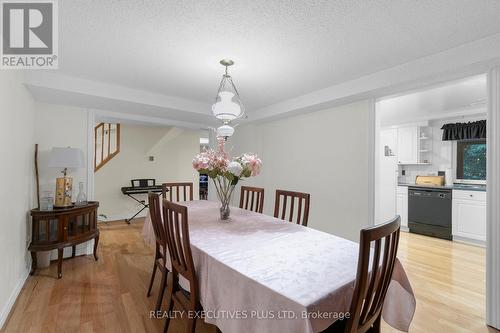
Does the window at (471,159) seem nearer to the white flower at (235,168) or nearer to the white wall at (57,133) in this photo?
the white flower at (235,168)

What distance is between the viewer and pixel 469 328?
1818 millimetres

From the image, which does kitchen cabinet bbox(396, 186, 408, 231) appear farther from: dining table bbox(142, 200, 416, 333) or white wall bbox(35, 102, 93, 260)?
white wall bbox(35, 102, 93, 260)

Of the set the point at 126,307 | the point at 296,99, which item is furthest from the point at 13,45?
the point at 296,99

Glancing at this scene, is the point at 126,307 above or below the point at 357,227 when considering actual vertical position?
below

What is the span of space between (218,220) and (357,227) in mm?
1844

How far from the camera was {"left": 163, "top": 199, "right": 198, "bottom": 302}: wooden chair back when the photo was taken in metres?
1.32

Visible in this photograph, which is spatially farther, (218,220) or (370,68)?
(370,68)

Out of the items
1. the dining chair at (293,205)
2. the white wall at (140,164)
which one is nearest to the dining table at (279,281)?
the dining chair at (293,205)

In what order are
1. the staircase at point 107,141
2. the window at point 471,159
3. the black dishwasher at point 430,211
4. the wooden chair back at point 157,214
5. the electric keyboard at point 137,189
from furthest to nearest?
the staircase at point 107,141
the electric keyboard at point 137,189
the window at point 471,159
the black dishwasher at point 430,211
the wooden chair back at point 157,214

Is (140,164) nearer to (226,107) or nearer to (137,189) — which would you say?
(137,189)

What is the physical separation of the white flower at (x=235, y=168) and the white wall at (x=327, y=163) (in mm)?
1723

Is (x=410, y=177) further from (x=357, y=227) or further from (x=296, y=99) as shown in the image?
(x=296, y=99)

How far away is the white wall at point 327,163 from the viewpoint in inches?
114

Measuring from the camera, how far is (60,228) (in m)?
2.70
